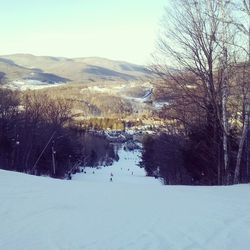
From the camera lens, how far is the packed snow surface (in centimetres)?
713

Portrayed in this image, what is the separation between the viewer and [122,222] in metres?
9.22

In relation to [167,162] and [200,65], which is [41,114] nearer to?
[167,162]

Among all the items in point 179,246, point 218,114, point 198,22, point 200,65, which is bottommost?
point 179,246

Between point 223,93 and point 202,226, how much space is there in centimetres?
1340

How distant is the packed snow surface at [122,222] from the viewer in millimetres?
7128

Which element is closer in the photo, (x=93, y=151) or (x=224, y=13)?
(x=224, y=13)

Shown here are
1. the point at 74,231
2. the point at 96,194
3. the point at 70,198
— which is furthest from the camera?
the point at 96,194

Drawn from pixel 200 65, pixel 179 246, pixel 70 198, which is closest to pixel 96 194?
pixel 70 198

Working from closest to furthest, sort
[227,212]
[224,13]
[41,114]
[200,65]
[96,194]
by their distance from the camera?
[227,212], [96,194], [224,13], [200,65], [41,114]

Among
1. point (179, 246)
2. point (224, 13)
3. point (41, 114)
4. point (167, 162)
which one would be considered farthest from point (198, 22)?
point (41, 114)

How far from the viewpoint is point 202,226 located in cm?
841

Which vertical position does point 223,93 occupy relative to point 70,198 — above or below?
above

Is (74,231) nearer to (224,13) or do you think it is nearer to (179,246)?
(179,246)

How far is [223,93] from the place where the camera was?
2109cm
